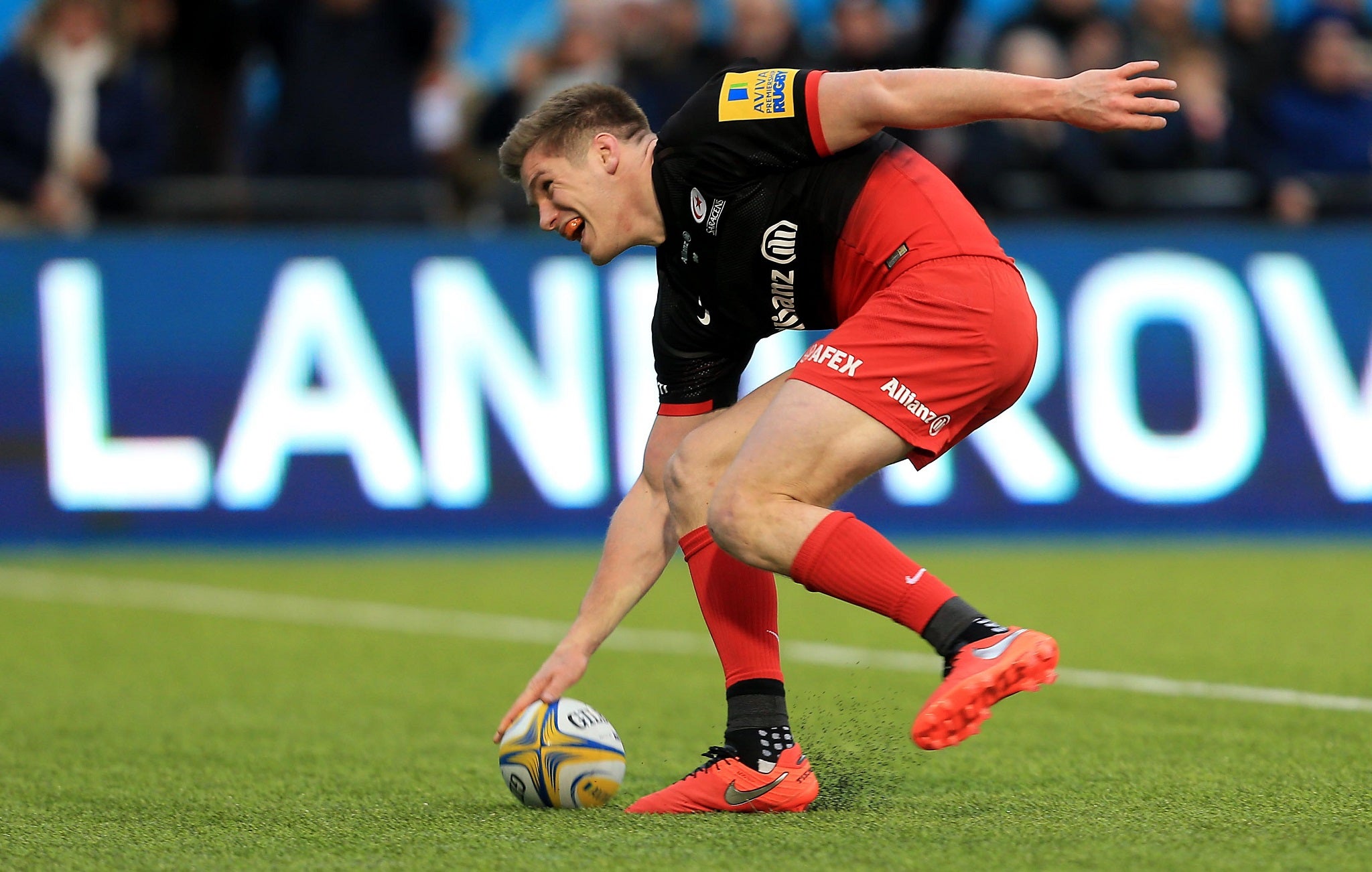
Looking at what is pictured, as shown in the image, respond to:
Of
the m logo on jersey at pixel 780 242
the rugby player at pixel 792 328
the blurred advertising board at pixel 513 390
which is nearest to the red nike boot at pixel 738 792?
the rugby player at pixel 792 328

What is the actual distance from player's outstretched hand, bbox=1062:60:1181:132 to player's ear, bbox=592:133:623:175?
1.08 m

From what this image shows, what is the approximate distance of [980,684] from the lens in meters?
3.73

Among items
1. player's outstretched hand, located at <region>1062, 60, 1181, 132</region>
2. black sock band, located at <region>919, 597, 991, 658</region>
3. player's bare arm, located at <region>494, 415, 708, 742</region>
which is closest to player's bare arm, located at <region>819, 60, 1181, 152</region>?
player's outstretched hand, located at <region>1062, 60, 1181, 132</region>

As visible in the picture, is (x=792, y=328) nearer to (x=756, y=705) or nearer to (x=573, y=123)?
(x=573, y=123)

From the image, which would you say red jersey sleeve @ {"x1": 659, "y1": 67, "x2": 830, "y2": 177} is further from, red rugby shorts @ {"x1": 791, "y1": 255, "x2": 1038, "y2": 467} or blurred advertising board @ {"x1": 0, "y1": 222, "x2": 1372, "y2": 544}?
blurred advertising board @ {"x1": 0, "y1": 222, "x2": 1372, "y2": 544}

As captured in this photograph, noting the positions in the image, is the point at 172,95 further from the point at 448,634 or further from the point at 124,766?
the point at 124,766

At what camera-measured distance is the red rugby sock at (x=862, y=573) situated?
4.04m

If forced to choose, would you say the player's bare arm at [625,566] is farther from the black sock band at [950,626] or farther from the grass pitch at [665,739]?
the black sock band at [950,626]

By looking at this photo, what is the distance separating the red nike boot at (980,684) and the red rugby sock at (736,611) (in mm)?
828


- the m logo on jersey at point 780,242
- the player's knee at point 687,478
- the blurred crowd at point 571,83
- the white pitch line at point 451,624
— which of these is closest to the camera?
the m logo on jersey at point 780,242

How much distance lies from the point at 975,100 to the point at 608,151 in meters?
0.92

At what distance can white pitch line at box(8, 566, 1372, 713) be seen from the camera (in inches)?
245

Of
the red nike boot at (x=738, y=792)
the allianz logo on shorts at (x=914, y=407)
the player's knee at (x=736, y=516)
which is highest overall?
the allianz logo on shorts at (x=914, y=407)

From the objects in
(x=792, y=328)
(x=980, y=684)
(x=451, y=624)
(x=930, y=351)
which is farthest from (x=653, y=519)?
(x=451, y=624)
